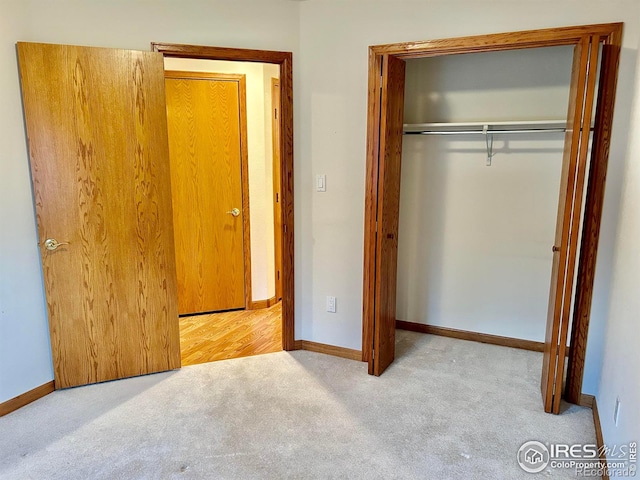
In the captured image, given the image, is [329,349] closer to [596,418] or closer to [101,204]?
[596,418]

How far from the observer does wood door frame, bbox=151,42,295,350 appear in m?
2.71

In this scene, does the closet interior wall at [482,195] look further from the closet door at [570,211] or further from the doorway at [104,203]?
the doorway at [104,203]

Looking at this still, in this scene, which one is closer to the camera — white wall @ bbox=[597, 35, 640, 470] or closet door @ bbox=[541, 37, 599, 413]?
white wall @ bbox=[597, 35, 640, 470]

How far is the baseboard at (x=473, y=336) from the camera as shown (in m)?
3.27

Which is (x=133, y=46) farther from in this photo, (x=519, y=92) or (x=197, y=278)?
(x=519, y=92)

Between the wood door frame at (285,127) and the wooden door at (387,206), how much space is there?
2.24ft

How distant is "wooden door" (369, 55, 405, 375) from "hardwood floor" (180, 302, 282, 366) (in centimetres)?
88

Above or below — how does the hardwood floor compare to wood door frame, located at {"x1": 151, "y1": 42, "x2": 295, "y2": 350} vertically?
below

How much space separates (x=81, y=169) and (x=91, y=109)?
35cm

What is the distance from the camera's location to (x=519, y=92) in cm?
306

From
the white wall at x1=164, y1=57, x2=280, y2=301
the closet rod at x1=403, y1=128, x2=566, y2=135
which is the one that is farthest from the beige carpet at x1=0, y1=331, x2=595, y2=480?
the closet rod at x1=403, y1=128, x2=566, y2=135

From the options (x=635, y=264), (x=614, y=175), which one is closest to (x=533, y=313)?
(x=614, y=175)

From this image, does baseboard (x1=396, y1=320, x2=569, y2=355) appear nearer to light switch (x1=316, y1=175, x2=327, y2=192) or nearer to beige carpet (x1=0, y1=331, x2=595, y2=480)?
beige carpet (x1=0, y1=331, x2=595, y2=480)

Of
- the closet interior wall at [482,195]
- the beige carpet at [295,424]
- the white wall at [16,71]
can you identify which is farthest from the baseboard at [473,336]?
the white wall at [16,71]
